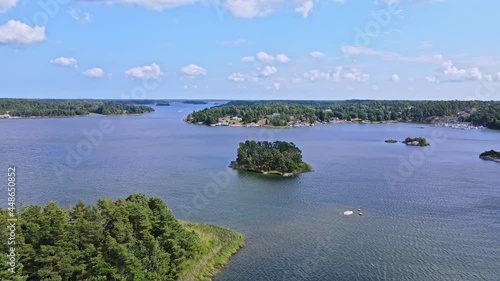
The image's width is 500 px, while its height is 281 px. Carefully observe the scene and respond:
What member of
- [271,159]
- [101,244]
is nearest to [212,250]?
[101,244]

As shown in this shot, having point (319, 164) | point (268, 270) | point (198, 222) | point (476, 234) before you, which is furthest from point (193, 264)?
point (319, 164)

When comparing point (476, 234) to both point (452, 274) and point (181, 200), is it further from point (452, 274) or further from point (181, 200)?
point (181, 200)

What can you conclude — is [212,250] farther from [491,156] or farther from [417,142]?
[417,142]

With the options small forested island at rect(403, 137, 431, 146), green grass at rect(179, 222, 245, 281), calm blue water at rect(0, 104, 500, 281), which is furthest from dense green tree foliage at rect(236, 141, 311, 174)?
small forested island at rect(403, 137, 431, 146)

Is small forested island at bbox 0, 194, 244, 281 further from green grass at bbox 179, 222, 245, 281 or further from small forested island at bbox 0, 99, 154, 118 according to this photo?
small forested island at bbox 0, 99, 154, 118

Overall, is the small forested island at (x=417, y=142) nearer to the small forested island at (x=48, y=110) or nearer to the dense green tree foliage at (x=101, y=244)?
the dense green tree foliage at (x=101, y=244)

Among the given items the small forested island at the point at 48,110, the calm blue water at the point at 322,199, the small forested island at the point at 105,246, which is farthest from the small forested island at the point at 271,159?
the small forested island at the point at 48,110
